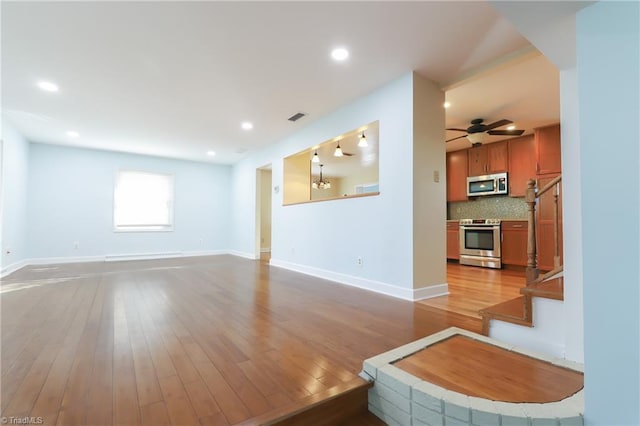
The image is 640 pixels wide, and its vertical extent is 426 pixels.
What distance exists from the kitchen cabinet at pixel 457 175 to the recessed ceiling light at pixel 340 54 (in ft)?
14.5

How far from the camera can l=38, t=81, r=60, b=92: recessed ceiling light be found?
335cm

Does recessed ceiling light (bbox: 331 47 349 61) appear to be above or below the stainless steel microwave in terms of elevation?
above

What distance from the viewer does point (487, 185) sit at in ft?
18.7

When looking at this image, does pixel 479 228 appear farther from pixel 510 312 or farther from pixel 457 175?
pixel 510 312

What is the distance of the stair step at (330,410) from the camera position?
1.20 m

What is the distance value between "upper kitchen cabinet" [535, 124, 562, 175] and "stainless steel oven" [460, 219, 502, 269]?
117cm

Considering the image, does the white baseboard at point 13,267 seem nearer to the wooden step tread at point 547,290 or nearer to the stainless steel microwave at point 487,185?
the wooden step tread at point 547,290

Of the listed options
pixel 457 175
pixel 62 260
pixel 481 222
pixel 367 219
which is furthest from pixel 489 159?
pixel 62 260

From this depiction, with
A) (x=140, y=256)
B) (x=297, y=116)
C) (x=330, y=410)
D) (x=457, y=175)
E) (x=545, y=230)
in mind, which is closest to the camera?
(x=330, y=410)

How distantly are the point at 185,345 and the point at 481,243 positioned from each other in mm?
5357

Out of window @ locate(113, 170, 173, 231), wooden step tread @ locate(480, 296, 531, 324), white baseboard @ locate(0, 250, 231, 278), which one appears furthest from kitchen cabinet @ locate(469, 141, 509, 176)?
window @ locate(113, 170, 173, 231)

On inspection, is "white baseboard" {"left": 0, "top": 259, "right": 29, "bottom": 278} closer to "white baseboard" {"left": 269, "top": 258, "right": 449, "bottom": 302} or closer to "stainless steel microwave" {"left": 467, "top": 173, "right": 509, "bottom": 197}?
"white baseboard" {"left": 269, "top": 258, "right": 449, "bottom": 302}

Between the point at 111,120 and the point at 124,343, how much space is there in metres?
4.11

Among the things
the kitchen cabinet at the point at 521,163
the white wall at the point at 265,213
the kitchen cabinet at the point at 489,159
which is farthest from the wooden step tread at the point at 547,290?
the white wall at the point at 265,213
